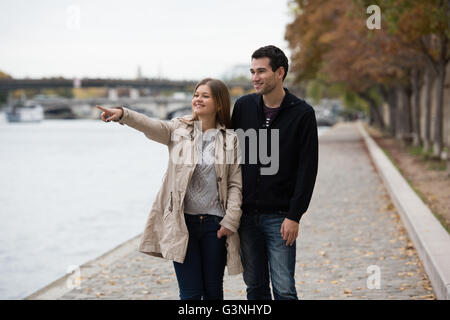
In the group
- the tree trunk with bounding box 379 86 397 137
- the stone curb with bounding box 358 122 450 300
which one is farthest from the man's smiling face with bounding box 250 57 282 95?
the tree trunk with bounding box 379 86 397 137

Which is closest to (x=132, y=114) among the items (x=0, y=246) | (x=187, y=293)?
(x=187, y=293)

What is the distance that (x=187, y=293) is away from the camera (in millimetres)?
3961

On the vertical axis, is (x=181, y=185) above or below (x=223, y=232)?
above

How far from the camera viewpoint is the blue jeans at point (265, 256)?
402 centimetres

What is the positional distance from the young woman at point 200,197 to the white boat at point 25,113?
4467 inches

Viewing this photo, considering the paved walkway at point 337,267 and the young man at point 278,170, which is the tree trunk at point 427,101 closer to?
the paved walkway at point 337,267

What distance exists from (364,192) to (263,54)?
1093 cm

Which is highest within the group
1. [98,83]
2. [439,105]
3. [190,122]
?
[98,83]

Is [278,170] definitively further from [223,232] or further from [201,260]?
[201,260]

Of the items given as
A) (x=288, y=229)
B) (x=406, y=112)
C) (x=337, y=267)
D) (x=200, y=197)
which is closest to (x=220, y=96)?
(x=200, y=197)

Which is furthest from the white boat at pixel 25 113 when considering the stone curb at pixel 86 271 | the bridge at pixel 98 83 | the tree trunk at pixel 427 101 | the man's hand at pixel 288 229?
the man's hand at pixel 288 229

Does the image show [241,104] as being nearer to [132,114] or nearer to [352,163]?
[132,114]

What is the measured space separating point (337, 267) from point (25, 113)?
114 metres

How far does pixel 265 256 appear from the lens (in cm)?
417
